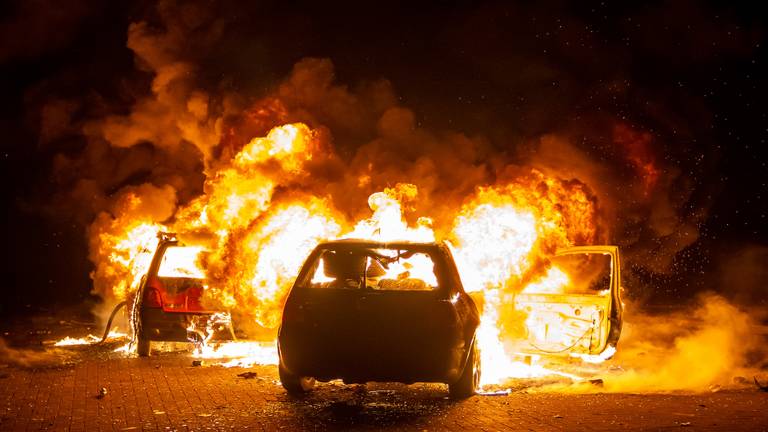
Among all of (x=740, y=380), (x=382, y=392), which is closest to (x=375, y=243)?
(x=382, y=392)

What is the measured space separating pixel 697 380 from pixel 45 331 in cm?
1185

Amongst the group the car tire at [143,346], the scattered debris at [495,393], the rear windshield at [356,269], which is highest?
the rear windshield at [356,269]

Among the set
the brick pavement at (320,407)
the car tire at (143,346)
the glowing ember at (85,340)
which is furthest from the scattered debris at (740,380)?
the glowing ember at (85,340)

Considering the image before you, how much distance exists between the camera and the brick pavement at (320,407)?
7.17 meters

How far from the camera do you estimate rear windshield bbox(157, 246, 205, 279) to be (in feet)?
39.7

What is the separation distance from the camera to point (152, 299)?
11844mm

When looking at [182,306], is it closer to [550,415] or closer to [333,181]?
[333,181]

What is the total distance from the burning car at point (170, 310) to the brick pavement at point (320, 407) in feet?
5.81

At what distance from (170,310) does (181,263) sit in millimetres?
867

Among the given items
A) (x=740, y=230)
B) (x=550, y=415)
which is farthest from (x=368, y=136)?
(x=740, y=230)

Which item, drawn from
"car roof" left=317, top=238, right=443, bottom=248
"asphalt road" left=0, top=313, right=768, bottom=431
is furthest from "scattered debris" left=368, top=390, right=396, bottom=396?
"car roof" left=317, top=238, right=443, bottom=248

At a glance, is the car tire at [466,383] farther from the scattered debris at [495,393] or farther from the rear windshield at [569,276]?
the rear windshield at [569,276]

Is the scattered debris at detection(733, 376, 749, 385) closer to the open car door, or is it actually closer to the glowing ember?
the open car door

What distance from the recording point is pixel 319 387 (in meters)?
9.35
